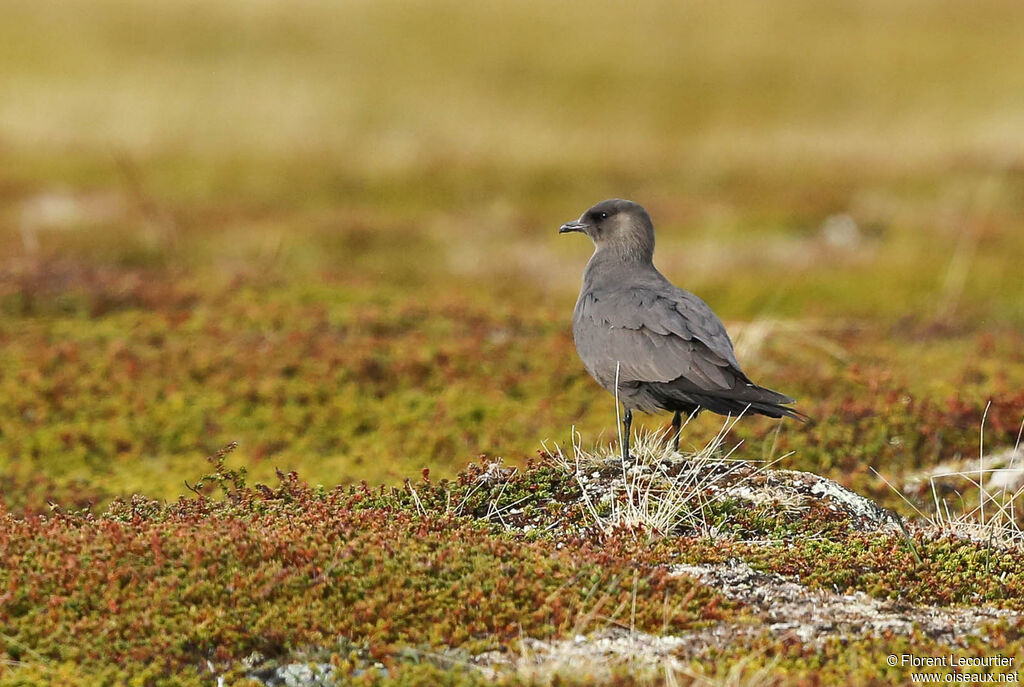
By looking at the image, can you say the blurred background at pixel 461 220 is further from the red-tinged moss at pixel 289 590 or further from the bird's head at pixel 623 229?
the red-tinged moss at pixel 289 590

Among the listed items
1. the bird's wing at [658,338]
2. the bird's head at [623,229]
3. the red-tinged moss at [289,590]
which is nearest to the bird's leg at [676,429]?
the bird's wing at [658,338]

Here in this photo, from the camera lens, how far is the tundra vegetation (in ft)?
18.5

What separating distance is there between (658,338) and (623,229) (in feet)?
4.56

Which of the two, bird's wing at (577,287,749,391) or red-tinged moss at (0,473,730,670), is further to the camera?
bird's wing at (577,287,749,391)

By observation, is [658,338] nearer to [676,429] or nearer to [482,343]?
[676,429]

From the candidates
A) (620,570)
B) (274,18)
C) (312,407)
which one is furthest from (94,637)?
(274,18)

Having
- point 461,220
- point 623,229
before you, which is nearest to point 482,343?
point 623,229

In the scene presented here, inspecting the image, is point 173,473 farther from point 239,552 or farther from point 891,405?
point 891,405

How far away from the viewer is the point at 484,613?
564cm

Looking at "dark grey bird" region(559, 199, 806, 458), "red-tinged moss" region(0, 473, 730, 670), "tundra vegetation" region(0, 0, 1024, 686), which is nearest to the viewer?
"red-tinged moss" region(0, 473, 730, 670)

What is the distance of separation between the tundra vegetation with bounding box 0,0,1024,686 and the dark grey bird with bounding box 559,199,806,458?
483 mm

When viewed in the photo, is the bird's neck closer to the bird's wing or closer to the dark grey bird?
the dark grey bird

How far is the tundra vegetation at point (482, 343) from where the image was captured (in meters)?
5.62

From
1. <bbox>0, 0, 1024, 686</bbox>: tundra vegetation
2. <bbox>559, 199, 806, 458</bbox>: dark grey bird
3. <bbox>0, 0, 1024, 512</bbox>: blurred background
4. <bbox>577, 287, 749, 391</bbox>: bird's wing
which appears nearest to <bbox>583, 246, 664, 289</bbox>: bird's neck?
<bbox>559, 199, 806, 458</bbox>: dark grey bird
